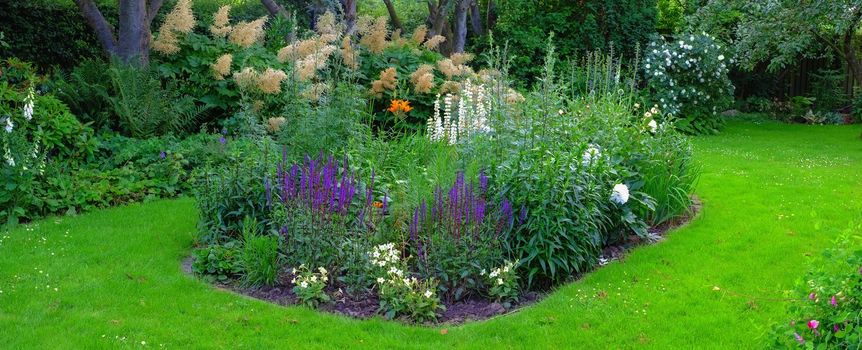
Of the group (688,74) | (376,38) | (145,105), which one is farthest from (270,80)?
(688,74)

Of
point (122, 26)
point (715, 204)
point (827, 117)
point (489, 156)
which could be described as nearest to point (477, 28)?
point (827, 117)

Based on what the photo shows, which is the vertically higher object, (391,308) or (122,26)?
(122,26)

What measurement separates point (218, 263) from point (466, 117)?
2617mm

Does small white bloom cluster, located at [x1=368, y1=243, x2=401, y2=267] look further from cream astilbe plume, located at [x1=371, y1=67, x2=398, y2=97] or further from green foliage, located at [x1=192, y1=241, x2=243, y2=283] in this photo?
cream astilbe plume, located at [x1=371, y1=67, x2=398, y2=97]

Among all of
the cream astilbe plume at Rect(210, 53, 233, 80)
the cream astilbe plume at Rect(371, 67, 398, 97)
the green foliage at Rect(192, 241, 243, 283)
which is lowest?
the green foliage at Rect(192, 241, 243, 283)

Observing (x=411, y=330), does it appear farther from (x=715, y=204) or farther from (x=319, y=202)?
(x=715, y=204)

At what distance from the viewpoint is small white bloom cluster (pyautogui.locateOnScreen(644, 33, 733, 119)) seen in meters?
14.6

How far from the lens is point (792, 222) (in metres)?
6.94

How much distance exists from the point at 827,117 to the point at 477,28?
7704mm

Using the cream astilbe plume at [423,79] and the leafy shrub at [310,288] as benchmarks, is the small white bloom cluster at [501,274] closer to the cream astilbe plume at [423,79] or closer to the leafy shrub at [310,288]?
the leafy shrub at [310,288]

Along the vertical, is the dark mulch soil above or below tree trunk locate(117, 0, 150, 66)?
below

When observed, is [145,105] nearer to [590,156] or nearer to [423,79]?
[423,79]

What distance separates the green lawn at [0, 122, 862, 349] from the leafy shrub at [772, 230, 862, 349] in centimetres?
16

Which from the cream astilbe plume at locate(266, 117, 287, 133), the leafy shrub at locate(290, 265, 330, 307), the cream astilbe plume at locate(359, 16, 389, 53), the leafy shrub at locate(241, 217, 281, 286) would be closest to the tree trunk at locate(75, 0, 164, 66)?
the cream astilbe plume at locate(266, 117, 287, 133)
